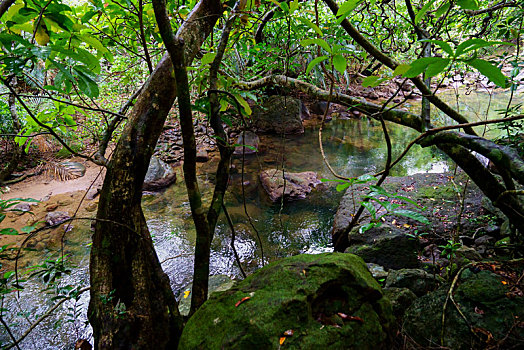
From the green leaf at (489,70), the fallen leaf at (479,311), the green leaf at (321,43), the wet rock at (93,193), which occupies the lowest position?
the wet rock at (93,193)

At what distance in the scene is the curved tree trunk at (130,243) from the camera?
59.1 inches

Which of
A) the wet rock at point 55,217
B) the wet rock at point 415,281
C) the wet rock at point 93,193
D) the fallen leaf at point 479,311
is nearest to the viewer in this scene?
the fallen leaf at point 479,311

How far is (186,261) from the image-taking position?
388 cm

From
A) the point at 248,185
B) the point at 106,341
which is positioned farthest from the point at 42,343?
the point at 248,185

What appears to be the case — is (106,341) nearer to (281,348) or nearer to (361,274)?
(281,348)

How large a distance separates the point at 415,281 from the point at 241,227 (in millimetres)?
2721

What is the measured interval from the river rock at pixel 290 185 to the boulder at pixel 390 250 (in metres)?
1.91

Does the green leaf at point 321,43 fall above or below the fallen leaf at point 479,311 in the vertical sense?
above

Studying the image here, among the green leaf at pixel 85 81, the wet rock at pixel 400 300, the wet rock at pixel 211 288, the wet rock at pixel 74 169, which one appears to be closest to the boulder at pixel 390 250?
the wet rock at pixel 400 300

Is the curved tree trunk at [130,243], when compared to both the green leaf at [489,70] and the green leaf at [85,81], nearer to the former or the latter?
the green leaf at [85,81]

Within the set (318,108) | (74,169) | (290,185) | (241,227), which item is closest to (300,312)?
(241,227)

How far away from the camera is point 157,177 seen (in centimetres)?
588

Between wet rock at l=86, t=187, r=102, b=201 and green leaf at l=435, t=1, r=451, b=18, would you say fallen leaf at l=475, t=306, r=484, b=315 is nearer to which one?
green leaf at l=435, t=1, r=451, b=18

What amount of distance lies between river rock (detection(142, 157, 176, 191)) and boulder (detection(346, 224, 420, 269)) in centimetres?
413
